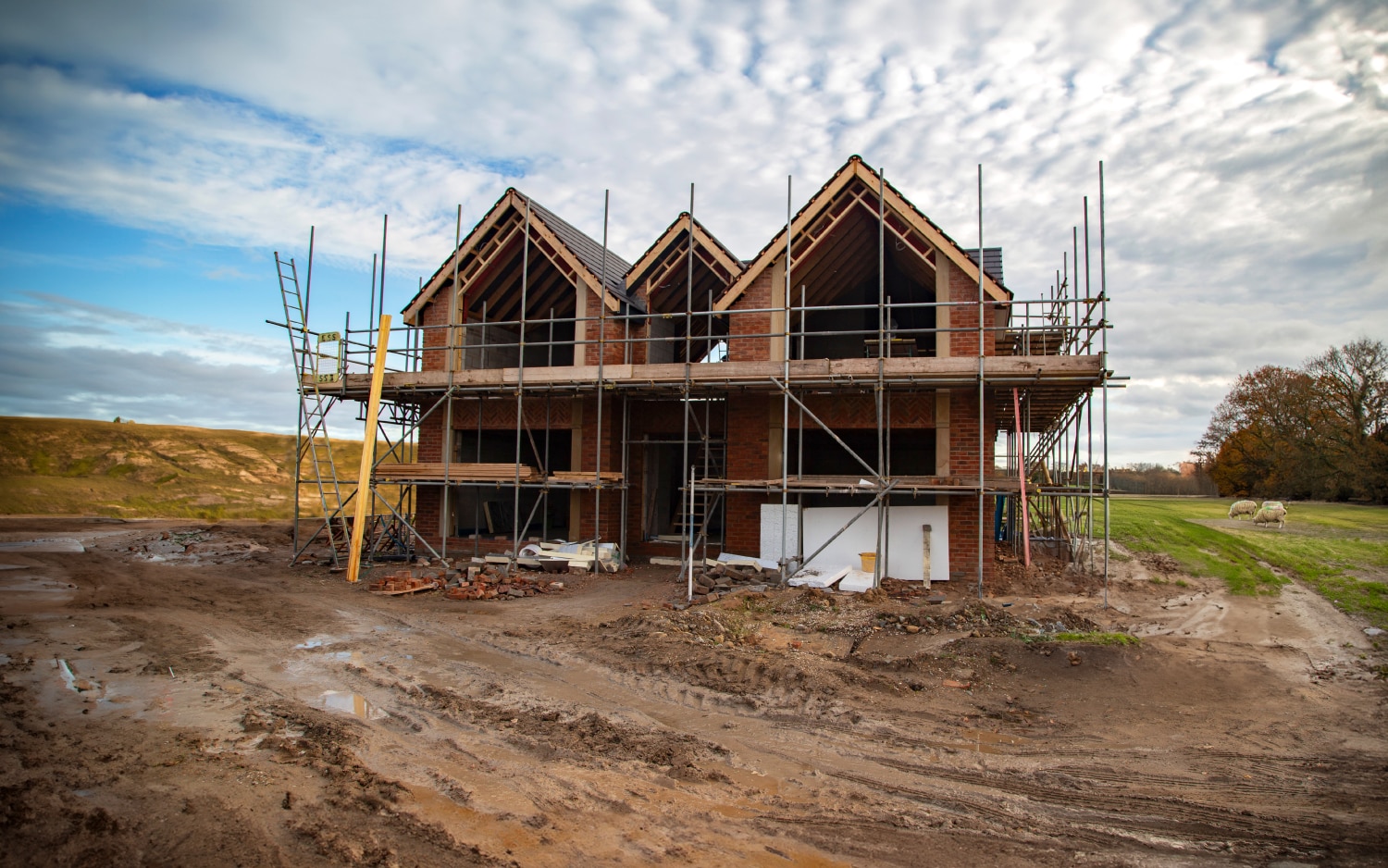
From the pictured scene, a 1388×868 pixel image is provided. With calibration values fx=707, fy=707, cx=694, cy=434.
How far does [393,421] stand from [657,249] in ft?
25.0

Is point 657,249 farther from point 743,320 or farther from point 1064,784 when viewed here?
point 1064,784

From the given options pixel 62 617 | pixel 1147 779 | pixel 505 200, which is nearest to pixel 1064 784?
pixel 1147 779

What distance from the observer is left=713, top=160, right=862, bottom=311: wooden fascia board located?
1365 cm

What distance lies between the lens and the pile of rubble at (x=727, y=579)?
12.0 meters

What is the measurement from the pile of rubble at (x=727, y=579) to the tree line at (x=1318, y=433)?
33.0 meters

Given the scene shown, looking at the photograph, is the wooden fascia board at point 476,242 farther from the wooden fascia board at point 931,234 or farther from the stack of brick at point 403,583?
the stack of brick at point 403,583

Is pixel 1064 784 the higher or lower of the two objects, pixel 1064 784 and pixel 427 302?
the lower

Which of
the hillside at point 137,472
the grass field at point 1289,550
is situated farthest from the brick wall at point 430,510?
the hillside at point 137,472

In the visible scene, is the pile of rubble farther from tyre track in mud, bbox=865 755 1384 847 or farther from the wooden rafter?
tyre track in mud, bbox=865 755 1384 847

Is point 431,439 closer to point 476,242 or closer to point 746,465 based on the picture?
point 476,242

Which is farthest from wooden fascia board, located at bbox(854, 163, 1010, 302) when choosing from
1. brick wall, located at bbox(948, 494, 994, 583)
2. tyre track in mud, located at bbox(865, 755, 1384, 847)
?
tyre track in mud, located at bbox(865, 755, 1384, 847)

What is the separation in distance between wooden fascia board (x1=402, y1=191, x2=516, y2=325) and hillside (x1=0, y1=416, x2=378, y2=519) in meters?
18.6

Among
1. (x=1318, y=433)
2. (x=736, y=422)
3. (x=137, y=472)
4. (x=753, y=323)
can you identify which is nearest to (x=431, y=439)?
(x=736, y=422)

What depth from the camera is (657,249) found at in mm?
16125
